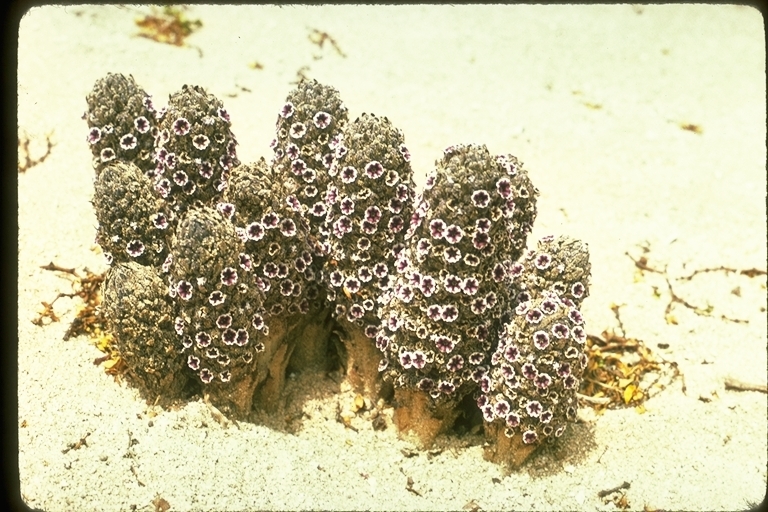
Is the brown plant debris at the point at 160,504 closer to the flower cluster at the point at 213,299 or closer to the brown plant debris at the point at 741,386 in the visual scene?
the flower cluster at the point at 213,299

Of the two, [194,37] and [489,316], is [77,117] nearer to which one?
[194,37]

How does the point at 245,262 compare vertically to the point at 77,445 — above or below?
above

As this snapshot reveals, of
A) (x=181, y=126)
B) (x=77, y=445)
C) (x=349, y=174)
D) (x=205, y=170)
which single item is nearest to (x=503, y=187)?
(x=349, y=174)

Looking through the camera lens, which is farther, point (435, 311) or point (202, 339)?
point (202, 339)

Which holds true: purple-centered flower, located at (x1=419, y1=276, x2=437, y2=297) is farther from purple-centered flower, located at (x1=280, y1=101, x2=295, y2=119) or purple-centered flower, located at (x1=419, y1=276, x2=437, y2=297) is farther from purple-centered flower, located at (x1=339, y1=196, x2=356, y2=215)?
purple-centered flower, located at (x1=280, y1=101, x2=295, y2=119)

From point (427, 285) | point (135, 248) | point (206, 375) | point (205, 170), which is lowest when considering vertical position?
point (206, 375)

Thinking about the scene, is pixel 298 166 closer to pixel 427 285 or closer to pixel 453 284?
pixel 427 285

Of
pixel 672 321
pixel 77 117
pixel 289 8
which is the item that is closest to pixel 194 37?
pixel 289 8

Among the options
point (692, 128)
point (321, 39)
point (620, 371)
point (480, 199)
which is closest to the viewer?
point (480, 199)
